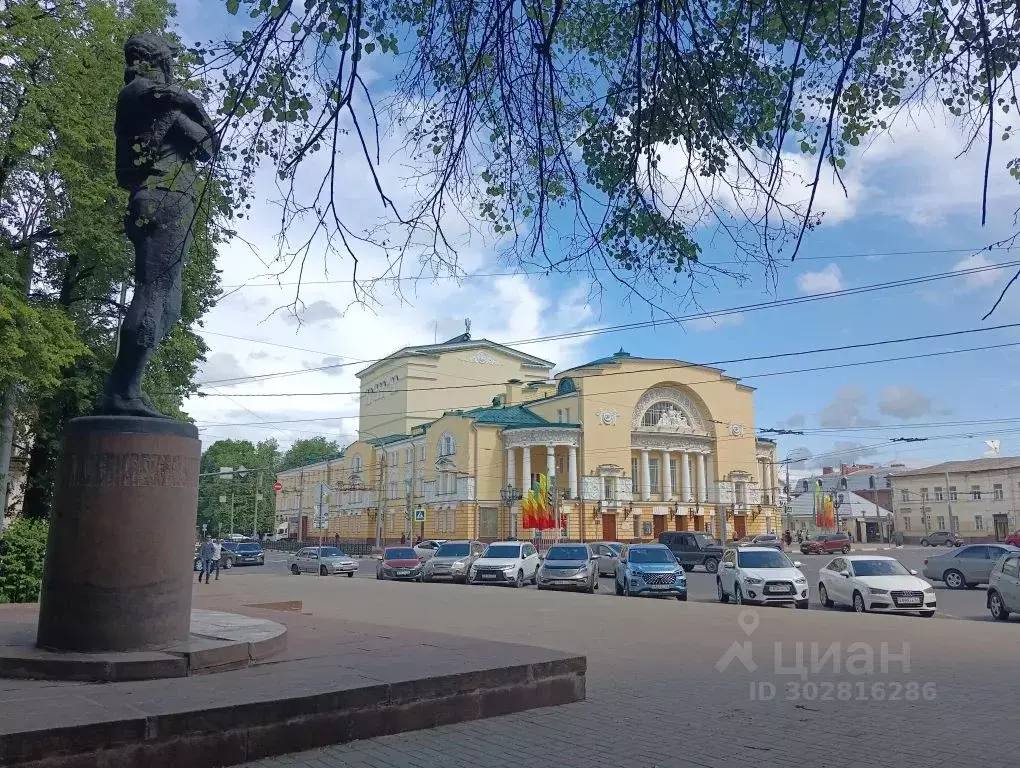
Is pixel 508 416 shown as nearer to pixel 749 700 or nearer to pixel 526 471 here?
pixel 526 471

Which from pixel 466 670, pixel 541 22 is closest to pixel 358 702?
pixel 466 670

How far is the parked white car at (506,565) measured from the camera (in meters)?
28.7

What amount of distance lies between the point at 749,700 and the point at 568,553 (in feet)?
64.2

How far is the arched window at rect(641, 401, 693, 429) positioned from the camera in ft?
209

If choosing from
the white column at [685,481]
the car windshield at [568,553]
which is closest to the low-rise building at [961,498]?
the white column at [685,481]

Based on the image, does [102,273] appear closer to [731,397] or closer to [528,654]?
[528,654]

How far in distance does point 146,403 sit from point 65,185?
11.9 m

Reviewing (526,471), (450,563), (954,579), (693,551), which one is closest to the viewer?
A: (954,579)

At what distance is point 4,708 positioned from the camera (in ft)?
16.5

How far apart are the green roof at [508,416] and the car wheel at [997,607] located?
1673 inches

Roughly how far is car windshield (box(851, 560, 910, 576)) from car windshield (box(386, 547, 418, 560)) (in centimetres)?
1954

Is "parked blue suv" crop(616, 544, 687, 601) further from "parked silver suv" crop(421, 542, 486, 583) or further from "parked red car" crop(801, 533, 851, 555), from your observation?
"parked red car" crop(801, 533, 851, 555)

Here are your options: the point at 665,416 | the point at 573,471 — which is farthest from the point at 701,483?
the point at 573,471

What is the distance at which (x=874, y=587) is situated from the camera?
18.0 m
